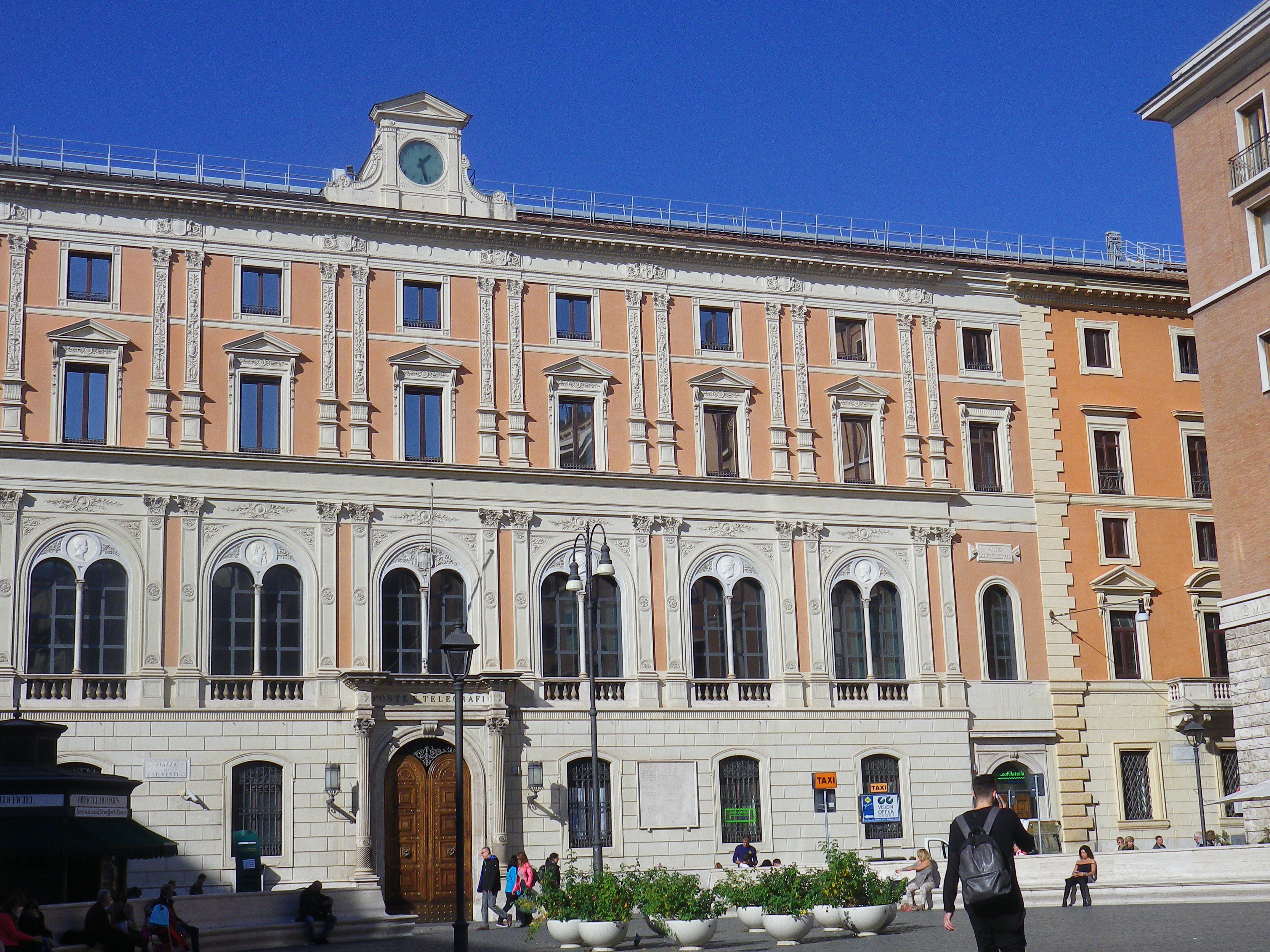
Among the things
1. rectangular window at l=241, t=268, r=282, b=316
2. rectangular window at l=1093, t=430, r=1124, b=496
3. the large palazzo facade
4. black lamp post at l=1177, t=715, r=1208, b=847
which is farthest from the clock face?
black lamp post at l=1177, t=715, r=1208, b=847

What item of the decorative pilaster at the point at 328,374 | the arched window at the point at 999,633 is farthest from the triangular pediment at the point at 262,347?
the arched window at the point at 999,633

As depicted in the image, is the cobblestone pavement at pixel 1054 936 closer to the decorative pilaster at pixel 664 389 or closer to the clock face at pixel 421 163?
the decorative pilaster at pixel 664 389

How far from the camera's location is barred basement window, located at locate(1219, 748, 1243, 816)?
1821 inches

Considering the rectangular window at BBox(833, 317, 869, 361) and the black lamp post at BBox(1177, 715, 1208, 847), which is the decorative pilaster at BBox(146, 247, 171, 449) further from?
the black lamp post at BBox(1177, 715, 1208, 847)

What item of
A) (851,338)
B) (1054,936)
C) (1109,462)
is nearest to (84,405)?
(851,338)

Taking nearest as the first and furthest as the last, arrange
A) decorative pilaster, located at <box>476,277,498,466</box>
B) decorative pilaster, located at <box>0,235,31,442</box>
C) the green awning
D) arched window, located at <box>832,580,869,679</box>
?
the green awning, decorative pilaster, located at <box>0,235,31,442</box>, decorative pilaster, located at <box>476,277,498,466</box>, arched window, located at <box>832,580,869,679</box>

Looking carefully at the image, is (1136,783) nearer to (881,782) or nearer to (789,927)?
(881,782)

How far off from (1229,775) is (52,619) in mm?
33415

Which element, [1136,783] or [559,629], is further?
[1136,783]

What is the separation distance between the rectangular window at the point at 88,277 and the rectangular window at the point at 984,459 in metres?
25.4

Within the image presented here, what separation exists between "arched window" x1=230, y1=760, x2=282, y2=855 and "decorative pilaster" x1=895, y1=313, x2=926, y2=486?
20183 mm

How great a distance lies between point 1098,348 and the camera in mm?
49812

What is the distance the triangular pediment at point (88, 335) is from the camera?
39562 millimetres

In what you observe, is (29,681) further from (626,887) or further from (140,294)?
(626,887)
